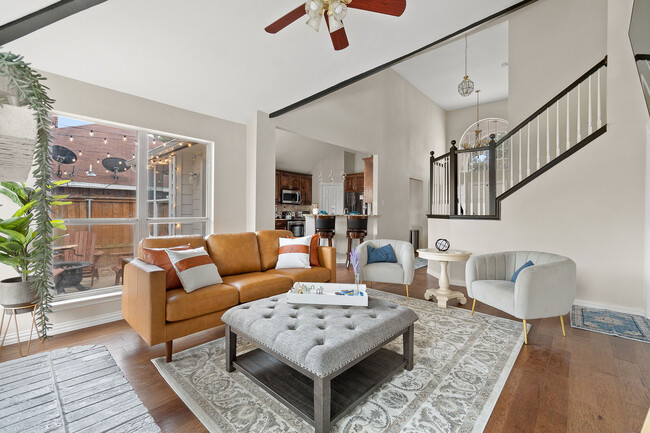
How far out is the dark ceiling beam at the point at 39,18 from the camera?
1.78 m

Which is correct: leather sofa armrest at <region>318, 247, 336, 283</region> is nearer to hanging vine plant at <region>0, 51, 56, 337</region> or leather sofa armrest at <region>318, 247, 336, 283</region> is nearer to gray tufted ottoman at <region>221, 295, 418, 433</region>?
gray tufted ottoman at <region>221, 295, 418, 433</region>

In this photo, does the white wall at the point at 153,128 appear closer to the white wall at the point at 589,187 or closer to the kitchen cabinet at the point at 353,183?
the white wall at the point at 589,187

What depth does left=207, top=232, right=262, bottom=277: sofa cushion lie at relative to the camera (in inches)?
123

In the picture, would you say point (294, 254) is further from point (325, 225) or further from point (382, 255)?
point (325, 225)

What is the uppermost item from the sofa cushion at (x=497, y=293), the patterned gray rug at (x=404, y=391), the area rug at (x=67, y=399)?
the area rug at (x=67, y=399)

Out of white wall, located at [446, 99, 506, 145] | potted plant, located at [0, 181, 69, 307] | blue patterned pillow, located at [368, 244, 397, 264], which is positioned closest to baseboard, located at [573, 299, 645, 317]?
blue patterned pillow, located at [368, 244, 397, 264]

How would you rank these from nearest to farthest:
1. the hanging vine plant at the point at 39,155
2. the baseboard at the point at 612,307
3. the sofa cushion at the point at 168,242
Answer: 1. the hanging vine plant at the point at 39,155
2. the sofa cushion at the point at 168,242
3. the baseboard at the point at 612,307

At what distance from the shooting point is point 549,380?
6.63ft

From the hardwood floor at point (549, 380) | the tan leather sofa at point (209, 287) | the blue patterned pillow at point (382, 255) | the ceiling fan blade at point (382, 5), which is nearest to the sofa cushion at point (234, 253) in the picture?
the tan leather sofa at point (209, 287)

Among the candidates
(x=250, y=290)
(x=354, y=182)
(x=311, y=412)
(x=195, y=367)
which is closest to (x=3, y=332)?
(x=195, y=367)

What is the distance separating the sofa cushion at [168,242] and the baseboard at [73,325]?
36.2 inches

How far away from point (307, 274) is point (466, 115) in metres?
8.73

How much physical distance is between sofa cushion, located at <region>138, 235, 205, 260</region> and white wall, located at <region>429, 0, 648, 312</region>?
375cm

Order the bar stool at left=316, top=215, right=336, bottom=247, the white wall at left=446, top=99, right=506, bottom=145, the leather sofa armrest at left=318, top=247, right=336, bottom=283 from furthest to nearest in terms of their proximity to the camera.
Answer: the white wall at left=446, top=99, right=506, bottom=145, the bar stool at left=316, top=215, right=336, bottom=247, the leather sofa armrest at left=318, top=247, right=336, bottom=283
